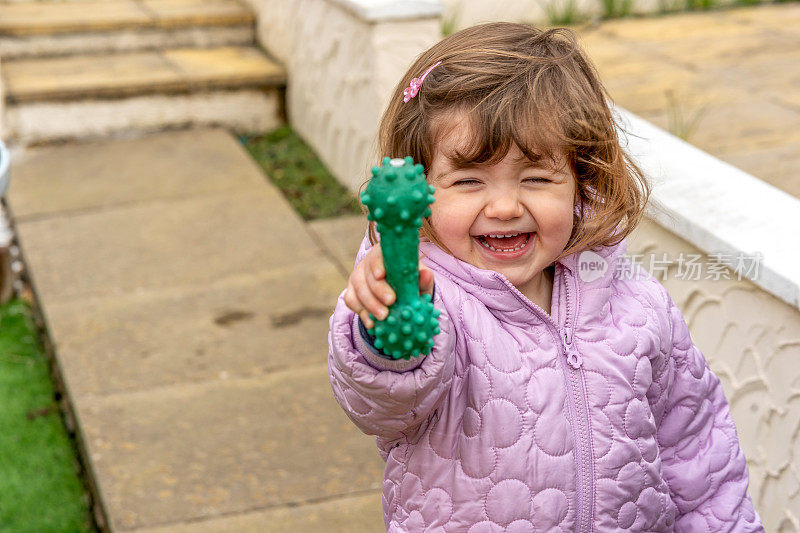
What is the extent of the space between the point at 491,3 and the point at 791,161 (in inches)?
114

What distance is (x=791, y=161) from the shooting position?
14.9 ft

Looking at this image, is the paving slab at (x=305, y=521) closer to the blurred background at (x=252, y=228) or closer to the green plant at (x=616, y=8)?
the blurred background at (x=252, y=228)

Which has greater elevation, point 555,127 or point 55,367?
point 555,127

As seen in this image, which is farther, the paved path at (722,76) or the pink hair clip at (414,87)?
the paved path at (722,76)

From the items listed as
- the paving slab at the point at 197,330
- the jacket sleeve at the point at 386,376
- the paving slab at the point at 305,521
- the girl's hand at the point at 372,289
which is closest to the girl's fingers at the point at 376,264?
the girl's hand at the point at 372,289

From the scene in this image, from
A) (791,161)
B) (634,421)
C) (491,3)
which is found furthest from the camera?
(491,3)

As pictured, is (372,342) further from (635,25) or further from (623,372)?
(635,25)

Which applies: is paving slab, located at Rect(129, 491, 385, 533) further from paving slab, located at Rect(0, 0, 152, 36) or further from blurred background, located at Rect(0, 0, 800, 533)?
paving slab, located at Rect(0, 0, 152, 36)

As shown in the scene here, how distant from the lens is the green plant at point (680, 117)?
4.71 metres

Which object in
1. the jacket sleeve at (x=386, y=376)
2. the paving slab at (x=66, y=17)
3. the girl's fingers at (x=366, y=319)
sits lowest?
the paving slab at (x=66, y=17)

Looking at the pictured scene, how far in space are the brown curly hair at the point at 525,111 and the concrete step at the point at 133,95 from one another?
15.4 feet

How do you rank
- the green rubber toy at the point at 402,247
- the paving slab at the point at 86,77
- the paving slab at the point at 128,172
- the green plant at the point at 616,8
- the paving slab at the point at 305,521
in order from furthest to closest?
the green plant at the point at 616,8 < the paving slab at the point at 86,77 < the paving slab at the point at 128,172 < the paving slab at the point at 305,521 < the green rubber toy at the point at 402,247

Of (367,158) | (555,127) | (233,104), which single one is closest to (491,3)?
(233,104)

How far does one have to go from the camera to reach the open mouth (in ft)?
5.57
